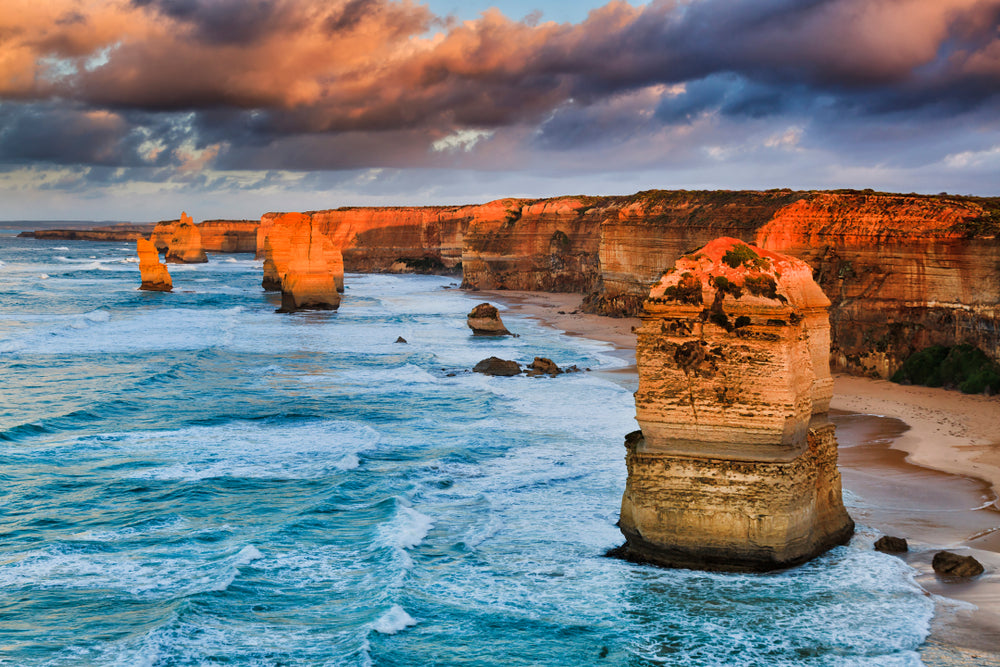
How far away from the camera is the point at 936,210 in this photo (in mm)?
28234

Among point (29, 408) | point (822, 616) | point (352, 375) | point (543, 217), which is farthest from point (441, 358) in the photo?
point (543, 217)

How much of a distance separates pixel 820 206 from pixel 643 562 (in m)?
22.4

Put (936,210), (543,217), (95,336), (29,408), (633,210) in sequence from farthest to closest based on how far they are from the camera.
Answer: (543,217)
(633,210)
(95,336)
(936,210)
(29,408)

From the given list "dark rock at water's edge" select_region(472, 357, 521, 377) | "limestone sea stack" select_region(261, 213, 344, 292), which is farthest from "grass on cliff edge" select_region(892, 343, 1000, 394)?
"limestone sea stack" select_region(261, 213, 344, 292)

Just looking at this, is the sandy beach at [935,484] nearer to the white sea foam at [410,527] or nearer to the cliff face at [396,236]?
the white sea foam at [410,527]

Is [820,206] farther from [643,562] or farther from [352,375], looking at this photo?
[643,562]

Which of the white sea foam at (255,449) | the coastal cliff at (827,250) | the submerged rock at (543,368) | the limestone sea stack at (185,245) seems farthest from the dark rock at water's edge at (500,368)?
the limestone sea stack at (185,245)

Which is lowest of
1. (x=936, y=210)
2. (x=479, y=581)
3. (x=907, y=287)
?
(x=479, y=581)

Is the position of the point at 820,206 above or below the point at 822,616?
above

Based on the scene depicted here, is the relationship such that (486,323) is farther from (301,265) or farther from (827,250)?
(827,250)

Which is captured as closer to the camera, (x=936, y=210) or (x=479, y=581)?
(x=479, y=581)

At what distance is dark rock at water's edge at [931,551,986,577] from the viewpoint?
12.4m

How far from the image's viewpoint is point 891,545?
44.5ft

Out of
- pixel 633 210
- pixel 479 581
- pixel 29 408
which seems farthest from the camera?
pixel 633 210
